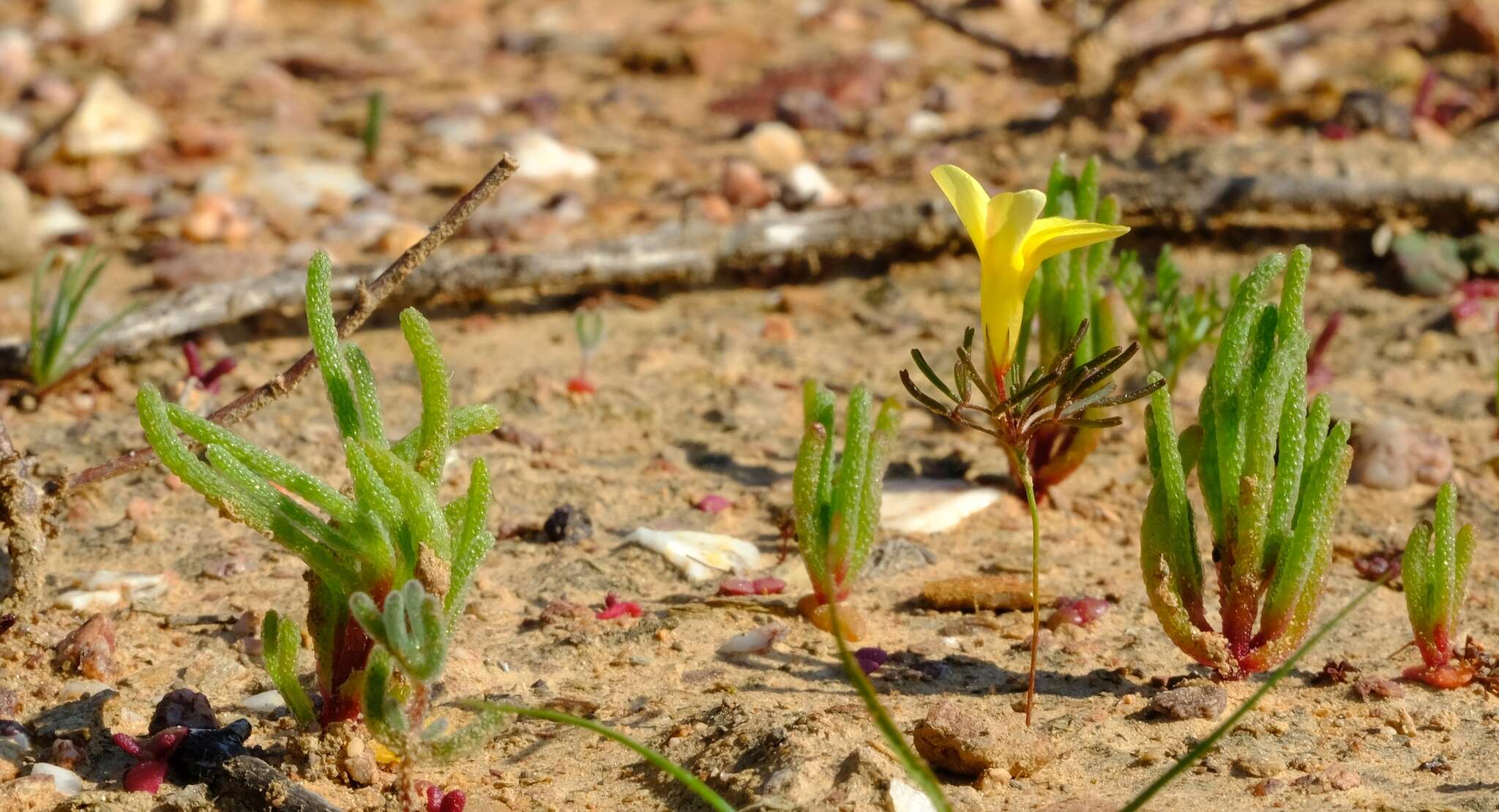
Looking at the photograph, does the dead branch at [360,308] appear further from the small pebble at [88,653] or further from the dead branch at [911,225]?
the dead branch at [911,225]

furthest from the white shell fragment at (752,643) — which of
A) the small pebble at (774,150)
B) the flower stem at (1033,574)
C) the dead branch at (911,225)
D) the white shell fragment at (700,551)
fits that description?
the small pebble at (774,150)

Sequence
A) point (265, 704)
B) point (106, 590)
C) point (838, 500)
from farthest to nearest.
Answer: point (106, 590) < point (838, 500) < point (265, 704)

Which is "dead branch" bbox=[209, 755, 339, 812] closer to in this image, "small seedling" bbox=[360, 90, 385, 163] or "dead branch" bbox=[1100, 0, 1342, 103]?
"small seedling" bbox=[360, 90, 385, 163]

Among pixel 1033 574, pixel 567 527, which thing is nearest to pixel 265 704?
pixel 567 527

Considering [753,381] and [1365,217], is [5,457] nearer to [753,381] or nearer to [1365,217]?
[753,381]

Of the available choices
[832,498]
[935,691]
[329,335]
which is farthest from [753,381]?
[329,335]

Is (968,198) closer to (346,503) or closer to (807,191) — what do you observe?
(346,503)

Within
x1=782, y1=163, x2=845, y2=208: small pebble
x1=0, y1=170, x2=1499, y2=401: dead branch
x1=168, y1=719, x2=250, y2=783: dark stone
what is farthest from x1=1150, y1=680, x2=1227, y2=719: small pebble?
x1=782, y1=163, x2=845, y2=208: small pebble
